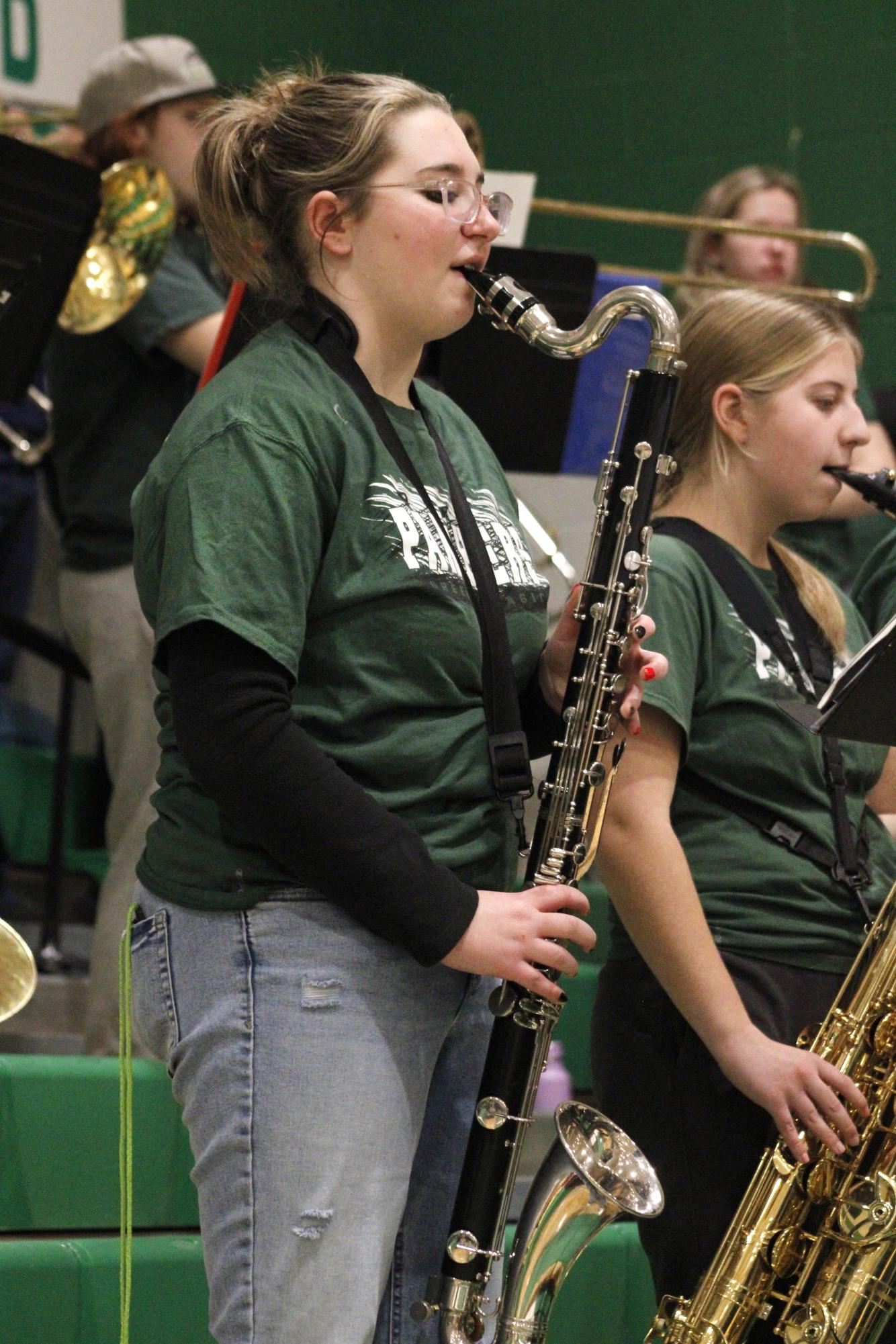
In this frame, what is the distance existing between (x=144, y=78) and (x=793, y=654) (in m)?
2.01

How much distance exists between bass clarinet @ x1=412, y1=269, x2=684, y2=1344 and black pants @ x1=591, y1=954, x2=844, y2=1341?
0.95 feet

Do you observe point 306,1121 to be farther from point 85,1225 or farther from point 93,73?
point 93,73

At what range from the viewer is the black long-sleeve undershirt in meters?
1.48

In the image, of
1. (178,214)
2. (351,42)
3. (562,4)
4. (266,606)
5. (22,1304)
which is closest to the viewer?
(266,606)

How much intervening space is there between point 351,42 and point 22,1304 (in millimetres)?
5151

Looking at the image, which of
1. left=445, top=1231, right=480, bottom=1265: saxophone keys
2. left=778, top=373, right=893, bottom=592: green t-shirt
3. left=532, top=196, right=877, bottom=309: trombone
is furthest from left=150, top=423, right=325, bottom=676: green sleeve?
left=532, top=196, right=877, bottom=309: trombone

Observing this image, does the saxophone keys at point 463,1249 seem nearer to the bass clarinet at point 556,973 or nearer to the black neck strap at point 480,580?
the bass clarinet at point 556,973

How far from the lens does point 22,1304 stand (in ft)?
7.13

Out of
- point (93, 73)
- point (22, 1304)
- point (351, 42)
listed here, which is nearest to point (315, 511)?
point (22, 1304)

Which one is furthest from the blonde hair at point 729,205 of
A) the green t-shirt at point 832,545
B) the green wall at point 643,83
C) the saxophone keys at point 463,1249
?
the saxophone keys at point 463,1249

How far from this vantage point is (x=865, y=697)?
72.7 inches

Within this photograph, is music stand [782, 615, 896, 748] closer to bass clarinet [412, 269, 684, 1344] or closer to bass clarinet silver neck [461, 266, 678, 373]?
bass clarinet [412, 269, 684, 1344]

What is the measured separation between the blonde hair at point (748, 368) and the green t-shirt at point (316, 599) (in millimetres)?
694

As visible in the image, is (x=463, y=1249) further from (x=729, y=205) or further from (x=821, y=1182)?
(x=729, y=205)
